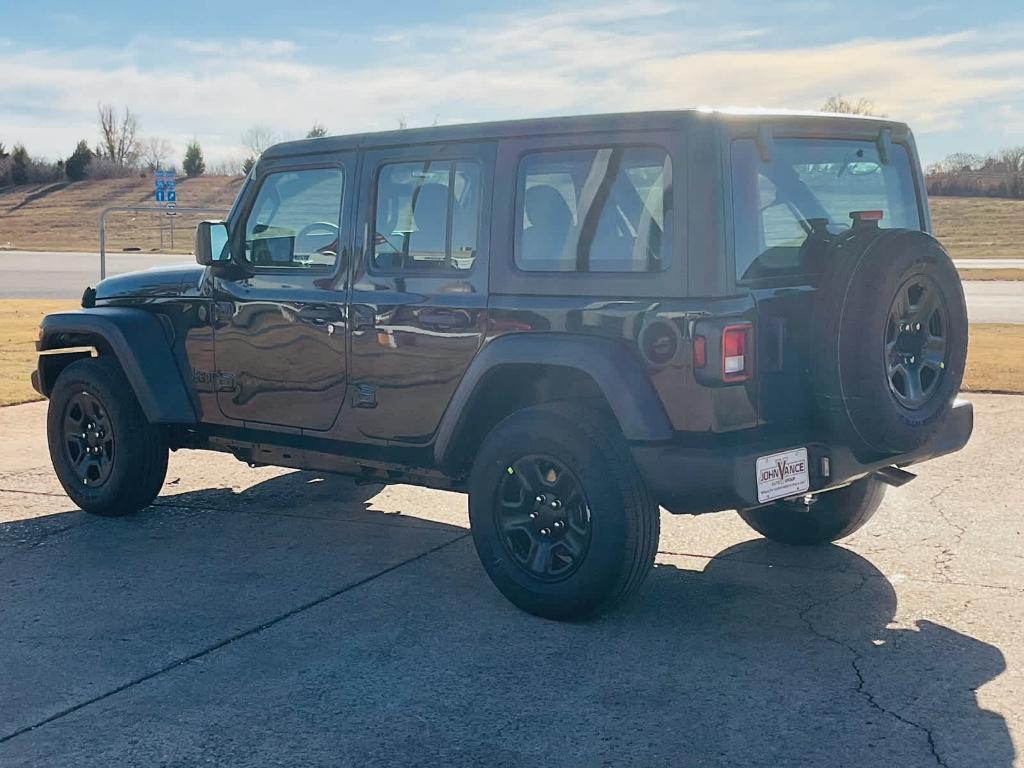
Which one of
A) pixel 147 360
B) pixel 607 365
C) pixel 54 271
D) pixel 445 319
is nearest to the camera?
pixel 607 365

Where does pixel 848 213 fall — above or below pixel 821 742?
above

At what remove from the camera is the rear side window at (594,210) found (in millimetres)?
4305

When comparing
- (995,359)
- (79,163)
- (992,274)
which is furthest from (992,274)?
(79,163)

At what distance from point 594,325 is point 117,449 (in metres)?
2.97

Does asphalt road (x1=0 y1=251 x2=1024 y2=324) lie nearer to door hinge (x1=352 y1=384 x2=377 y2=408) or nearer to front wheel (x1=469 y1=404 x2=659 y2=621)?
door hinge (x1=352 y1=384 x2=377 y2=408)

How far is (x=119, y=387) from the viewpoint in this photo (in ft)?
19.9

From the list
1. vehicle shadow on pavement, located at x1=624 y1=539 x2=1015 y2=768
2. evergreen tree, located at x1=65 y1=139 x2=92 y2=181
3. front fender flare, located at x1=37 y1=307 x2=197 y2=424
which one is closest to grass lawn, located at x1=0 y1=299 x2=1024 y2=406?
front fender flare, located at x1=37 y1=307 x2=197 y2=424

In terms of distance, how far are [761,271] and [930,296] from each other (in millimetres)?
658

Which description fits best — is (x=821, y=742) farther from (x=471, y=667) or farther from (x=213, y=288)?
(x=213, y=288)

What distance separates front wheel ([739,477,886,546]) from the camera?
17.6ft

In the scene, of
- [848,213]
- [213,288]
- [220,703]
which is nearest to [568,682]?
[220,703]

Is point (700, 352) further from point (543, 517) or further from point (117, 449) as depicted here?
point (117, 449)

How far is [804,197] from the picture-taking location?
14.9 feet

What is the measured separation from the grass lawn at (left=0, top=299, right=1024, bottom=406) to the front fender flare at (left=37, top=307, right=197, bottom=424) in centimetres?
415
